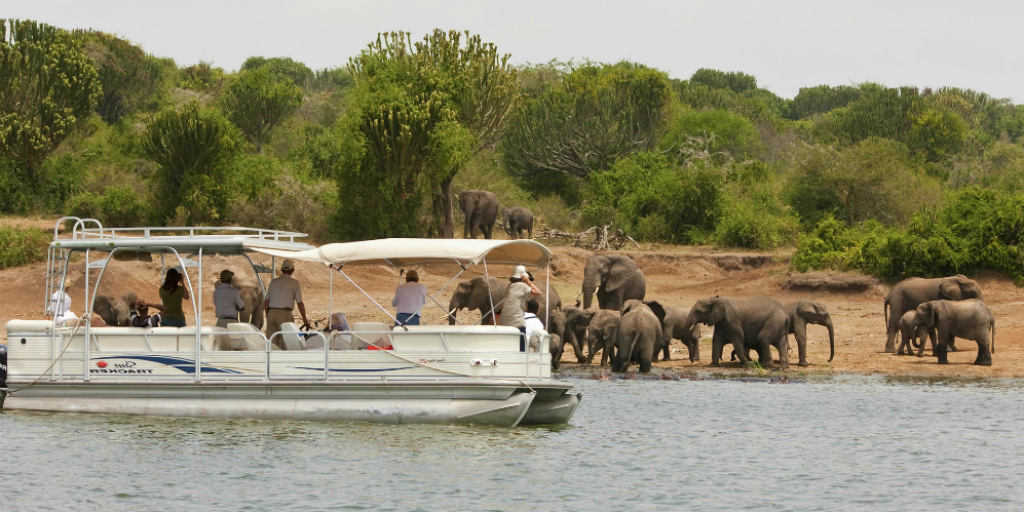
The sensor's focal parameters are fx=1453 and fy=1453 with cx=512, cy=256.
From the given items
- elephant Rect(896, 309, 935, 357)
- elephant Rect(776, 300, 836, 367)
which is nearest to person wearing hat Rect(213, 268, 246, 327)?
elephant Rect(776, 300, 836, 367)

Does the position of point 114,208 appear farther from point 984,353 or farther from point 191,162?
point 984,353

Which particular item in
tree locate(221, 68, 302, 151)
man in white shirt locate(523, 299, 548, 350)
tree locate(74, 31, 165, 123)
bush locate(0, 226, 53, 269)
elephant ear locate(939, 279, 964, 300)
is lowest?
man in white shirt locate(523, 299, 548, 350)

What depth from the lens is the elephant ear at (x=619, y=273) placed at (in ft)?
106

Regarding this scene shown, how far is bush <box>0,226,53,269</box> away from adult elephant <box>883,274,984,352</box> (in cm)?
2092

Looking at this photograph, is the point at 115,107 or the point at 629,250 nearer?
the point at 629,250

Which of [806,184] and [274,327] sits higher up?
[806,184]

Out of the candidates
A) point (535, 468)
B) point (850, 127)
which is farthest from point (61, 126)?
point (850, 127)

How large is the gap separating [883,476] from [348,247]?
6.92m

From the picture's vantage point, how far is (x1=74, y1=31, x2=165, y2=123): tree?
226ft

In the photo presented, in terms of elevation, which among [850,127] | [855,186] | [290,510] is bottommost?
[290,510]

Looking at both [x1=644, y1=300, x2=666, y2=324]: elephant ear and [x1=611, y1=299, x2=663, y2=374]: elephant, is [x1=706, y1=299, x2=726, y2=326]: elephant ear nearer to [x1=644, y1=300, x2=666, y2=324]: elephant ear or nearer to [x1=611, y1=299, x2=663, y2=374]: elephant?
[x1=611, y1=299, x2=663, y2=374]: elephant

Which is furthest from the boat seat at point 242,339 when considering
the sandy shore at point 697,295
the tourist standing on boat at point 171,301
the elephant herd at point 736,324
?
the sandy shore at point 697,295

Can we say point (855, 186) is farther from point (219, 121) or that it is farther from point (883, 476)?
point (883, 476)

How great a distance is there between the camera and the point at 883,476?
16.8 metres
